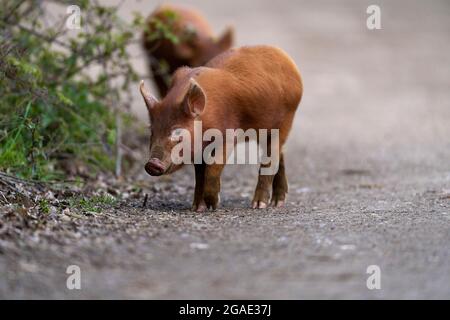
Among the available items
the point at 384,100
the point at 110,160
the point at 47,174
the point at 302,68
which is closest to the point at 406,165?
the point at 110,160

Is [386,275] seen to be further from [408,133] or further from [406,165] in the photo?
[408,133]

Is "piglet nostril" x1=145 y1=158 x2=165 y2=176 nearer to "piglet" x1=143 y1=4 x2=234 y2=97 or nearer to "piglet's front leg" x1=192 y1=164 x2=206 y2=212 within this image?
"piglet's front leg" x1=192 y1=164 x2=206 y2=212

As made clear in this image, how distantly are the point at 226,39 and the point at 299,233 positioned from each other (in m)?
5.38

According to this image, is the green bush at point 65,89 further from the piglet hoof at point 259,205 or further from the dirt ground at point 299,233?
the piglet hoof at point 259,205

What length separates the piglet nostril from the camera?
5.41 metres

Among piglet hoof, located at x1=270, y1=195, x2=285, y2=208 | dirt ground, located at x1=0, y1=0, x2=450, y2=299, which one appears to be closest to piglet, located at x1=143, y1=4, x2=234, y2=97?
dirt ground, located at x1=0, y1=0, x2=450, y2=299

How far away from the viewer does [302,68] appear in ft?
46.8

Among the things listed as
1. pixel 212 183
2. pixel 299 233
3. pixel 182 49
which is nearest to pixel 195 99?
pixel 212 183

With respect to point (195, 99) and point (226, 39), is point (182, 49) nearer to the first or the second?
point (226, 39)

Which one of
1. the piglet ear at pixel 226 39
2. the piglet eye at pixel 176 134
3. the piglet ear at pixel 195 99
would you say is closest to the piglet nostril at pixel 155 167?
the piglet eye at pixel 176 134

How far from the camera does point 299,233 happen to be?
482 cm

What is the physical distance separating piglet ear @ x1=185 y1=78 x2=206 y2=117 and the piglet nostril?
0.39 meters

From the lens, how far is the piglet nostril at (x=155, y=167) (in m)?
5.41

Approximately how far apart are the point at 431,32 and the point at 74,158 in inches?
433
